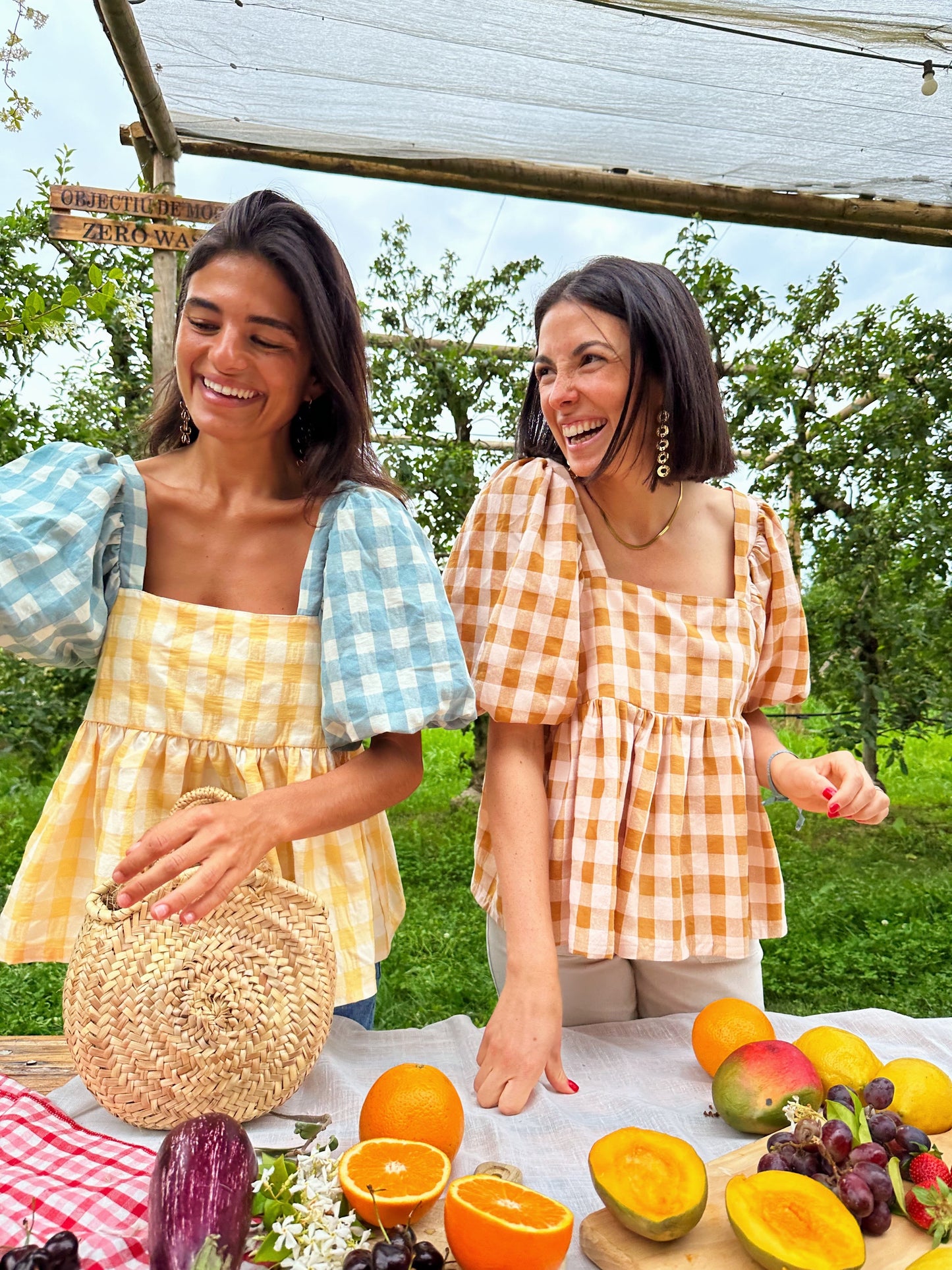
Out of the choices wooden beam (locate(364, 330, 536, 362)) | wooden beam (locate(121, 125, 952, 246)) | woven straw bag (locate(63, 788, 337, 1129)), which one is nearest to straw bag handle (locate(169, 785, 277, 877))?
woven straw bag (locate(63, 788, 337, 1129))

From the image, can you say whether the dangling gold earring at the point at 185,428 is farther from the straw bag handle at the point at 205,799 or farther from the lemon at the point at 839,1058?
the lemon at the point at 839,1058

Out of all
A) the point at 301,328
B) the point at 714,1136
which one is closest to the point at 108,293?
the point at 301,328

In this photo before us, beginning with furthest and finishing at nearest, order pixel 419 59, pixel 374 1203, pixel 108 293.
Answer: pixel 419 59
pixel 108 293
pixel 374 1203

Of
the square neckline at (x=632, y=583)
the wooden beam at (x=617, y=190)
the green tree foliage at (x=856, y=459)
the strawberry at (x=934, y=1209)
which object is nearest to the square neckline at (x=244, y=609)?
the square neckline at (x=632, y=583)

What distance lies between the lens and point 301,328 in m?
1.31

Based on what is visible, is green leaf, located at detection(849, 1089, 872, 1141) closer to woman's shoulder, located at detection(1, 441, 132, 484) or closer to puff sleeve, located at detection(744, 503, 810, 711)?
puff sleeve, located at detection(744, 503, 810, 711)

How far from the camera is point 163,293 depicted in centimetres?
299

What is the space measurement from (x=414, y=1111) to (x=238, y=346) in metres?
0.93

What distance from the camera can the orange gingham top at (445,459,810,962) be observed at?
1380 mm

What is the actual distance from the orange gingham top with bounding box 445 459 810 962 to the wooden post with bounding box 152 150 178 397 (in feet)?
6.11

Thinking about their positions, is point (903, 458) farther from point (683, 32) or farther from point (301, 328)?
point (301, 328)

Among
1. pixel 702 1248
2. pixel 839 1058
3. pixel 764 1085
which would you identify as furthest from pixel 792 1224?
pixel 839 1058

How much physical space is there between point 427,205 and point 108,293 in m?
2.84

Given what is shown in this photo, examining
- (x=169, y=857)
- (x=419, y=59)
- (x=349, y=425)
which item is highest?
(x=419, y=59)
